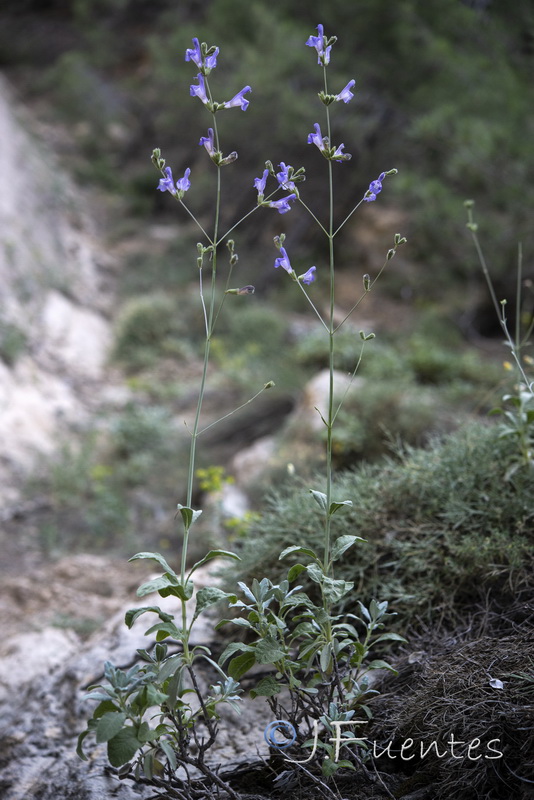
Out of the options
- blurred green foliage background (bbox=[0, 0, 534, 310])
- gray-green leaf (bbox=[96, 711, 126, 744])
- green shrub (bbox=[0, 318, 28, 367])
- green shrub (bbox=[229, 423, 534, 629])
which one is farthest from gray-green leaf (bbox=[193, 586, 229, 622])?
blurred green foliage background (bbox=[0, 0, 534, 310])

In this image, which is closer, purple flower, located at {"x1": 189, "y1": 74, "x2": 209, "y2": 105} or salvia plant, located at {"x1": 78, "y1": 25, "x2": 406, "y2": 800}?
salvia plant, located at {"x1": 78, "y1": 25, "x2": 406, "y2": 800}

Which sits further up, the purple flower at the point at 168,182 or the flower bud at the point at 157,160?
the flower bud at the point at 157,160

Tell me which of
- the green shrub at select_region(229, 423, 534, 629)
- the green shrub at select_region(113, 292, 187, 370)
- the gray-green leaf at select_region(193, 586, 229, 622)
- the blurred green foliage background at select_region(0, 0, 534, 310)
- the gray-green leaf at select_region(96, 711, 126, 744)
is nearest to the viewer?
the gray-green leaf at select_region(96, 711, 126, 744)

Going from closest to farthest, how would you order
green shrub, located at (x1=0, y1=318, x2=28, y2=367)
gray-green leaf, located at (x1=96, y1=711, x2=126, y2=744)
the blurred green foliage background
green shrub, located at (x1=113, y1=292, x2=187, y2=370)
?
1. gray-green leaf, located at (x1=96, y1=711, x2=126, y2=744)
2. green shrub, located at (x1=0, y1=318, x2=28, y2=367)
3. the blurred green foliage background
4. green shrub, located at (x1=113, y1=292, x2=187, y2=370)

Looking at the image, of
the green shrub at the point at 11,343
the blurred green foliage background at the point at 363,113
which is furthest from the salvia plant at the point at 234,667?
the blurred green foliage background at the point at 363,113

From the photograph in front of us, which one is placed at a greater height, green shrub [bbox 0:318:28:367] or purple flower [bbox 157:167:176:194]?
green shrub [bbox 0:318:28:367]

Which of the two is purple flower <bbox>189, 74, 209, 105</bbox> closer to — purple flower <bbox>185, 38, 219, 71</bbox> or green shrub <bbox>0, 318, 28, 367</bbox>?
purple flower <bbox>185, 38, 219, 71</bbox>

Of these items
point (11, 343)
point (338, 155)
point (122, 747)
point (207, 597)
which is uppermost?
point (11, 343)

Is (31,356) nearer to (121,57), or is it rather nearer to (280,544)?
(280,544)

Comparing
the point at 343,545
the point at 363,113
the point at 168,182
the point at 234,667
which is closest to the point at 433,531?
the point at 343,545

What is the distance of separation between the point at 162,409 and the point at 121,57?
10.5 metres

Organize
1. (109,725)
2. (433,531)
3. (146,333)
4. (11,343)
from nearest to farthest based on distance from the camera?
(109,725)
(433,531)
(11,343)
(146,333)

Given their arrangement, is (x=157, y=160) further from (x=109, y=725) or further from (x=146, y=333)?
(x=146, y=333)

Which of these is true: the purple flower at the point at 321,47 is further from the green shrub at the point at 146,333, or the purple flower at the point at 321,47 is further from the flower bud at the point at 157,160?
the green shrub at the point at 146,333
